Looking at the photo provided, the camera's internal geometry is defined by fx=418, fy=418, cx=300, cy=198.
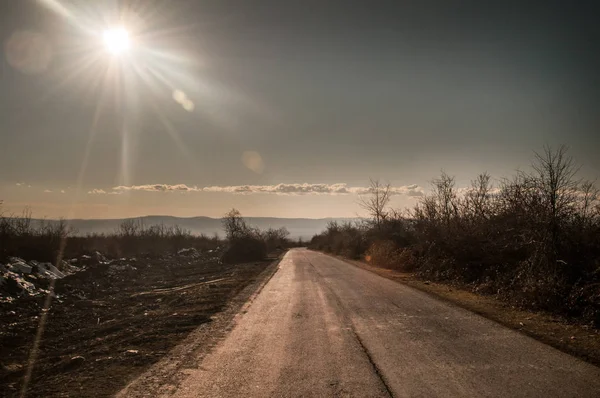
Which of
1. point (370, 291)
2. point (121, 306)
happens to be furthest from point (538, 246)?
point (121, 306)

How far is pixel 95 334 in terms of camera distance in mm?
10562

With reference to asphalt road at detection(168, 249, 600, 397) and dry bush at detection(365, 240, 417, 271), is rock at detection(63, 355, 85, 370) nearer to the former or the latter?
asphalt road at detection(168, 249, 600, 397)

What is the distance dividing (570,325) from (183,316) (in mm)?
9668

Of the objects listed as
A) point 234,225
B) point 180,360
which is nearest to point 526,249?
point 180,360

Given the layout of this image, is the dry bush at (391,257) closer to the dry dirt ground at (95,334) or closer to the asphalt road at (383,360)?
the dry dirt ground at (95,334)

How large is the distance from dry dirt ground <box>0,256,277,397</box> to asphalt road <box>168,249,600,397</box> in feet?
4.55

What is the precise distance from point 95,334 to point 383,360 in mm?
7583

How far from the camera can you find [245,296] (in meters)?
15.3

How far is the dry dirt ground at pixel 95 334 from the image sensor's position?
6484 millimetres

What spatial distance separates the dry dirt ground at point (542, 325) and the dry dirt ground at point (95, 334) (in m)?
6.80

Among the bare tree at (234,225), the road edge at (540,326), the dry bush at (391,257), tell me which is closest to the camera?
the road edge at (540,326)

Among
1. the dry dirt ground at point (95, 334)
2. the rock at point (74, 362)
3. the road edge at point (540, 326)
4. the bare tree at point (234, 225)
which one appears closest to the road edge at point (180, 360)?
the dry dirt ground at point (95, 334)

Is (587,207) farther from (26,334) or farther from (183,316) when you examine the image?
(26,334)

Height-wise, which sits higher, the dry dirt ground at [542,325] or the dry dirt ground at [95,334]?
the dry dirt ground at [542,325]
